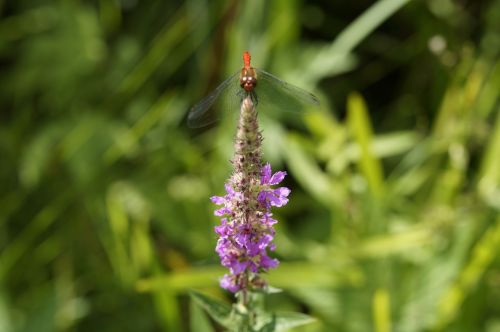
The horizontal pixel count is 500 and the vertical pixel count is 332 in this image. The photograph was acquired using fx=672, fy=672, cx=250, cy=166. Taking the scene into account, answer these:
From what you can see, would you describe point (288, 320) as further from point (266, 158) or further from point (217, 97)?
point (266, 158)

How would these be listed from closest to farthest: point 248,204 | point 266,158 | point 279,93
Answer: point 248,204
point 279,93
point 266,158

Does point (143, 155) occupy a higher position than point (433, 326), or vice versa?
point (143, 155)

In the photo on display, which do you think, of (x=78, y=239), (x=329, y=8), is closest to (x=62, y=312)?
(x=78, y=239)

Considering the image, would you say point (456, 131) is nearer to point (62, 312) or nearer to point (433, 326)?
point (433, 326)

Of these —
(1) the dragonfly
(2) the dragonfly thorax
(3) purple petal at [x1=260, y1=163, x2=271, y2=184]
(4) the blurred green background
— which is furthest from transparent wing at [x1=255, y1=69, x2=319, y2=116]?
(4) the blurred green background

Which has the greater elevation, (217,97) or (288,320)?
(217,97)

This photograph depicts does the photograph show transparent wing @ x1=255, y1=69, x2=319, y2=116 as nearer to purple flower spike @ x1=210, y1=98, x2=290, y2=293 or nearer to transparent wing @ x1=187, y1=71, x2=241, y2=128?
transparent wing @ x1=187, y1=71, x2=241, y2=128

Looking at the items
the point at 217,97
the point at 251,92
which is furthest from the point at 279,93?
the point at 251,92

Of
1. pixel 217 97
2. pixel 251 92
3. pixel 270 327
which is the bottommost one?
pixel 270 327
